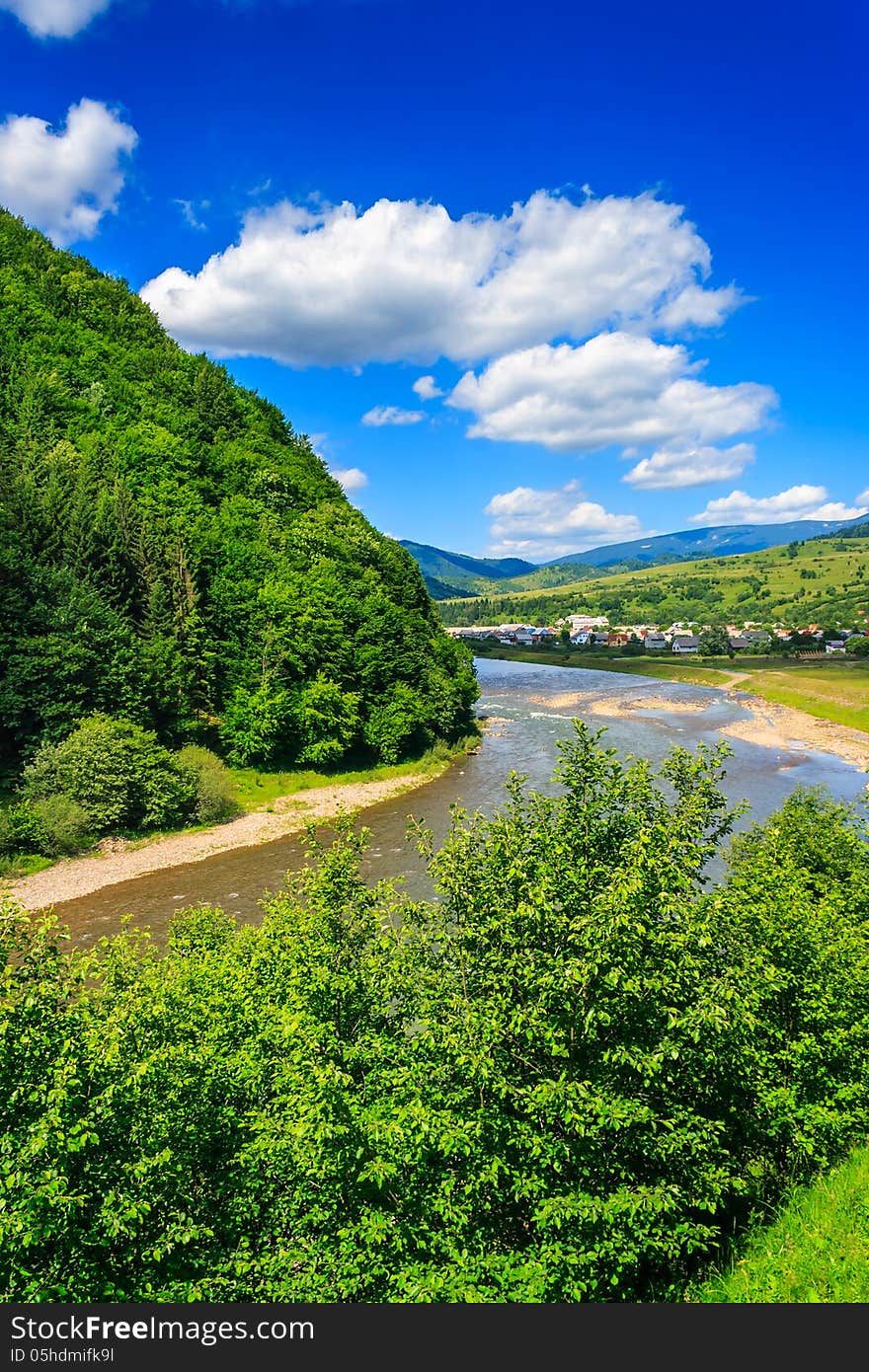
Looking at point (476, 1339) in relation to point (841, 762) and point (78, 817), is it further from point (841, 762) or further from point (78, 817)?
point (841, 762)

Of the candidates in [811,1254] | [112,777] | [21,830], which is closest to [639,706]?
[112,777]

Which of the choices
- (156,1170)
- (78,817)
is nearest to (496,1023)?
(156,1170)

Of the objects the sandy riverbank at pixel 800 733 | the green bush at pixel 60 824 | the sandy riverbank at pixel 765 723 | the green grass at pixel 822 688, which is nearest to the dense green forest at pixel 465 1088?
the green bush at pixel 60 824

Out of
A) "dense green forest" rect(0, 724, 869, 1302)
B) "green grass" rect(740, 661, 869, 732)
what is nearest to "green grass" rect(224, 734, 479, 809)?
"dense green forest" rect(0, 724, 869, 1302)

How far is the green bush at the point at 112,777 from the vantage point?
1524 inches

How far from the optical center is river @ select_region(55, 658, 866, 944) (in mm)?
33469

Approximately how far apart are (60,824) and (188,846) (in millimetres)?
7021

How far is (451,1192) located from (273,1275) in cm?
265

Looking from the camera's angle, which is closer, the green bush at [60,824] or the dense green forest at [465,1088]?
the dense green forest at [465,1088]

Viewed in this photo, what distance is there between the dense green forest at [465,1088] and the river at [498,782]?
14.0ft

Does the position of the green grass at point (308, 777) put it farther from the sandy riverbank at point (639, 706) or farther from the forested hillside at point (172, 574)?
the sandy riverbank at point (639, 706)

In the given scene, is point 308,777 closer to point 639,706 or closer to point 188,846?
point 188,846

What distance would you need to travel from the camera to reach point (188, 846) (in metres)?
40.6

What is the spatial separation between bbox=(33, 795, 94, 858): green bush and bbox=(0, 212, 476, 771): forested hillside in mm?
4671
